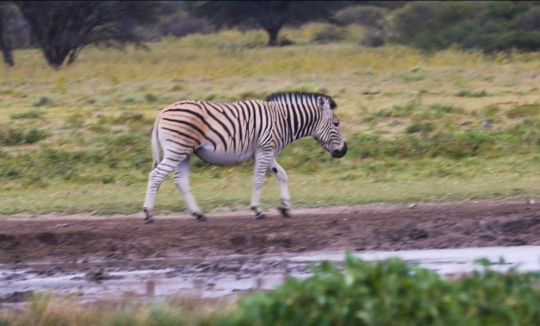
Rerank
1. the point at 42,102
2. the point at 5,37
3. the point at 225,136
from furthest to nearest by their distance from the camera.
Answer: the point at 5,37 → the point at 42,102 → the point at 225,136

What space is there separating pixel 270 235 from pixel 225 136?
149cm

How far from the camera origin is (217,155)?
1038 cm

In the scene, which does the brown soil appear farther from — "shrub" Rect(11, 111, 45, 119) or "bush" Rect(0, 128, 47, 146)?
"shrub" Rect(11, 111, 45, 119)

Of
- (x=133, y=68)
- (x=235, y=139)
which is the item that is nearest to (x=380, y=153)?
(x=235, y=139)

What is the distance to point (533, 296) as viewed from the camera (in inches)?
226

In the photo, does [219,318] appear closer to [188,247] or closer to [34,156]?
[188,247]

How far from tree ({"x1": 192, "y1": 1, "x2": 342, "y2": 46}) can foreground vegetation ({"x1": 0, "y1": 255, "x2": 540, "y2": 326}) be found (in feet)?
103

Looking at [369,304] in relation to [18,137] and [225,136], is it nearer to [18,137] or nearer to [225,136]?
[225,136]

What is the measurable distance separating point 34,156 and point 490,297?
32.9 ft

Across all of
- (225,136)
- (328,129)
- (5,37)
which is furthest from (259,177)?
(5,37)

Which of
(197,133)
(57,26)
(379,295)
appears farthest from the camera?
(57,26)

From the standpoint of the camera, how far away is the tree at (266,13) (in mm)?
36938

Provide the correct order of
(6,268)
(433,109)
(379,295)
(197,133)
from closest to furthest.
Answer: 1. (379,295)
2. (6,268)
3. (197,133)
4. (433,109)

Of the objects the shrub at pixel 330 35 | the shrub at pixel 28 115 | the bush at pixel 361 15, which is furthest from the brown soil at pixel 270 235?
the bush at pixel 361 15
